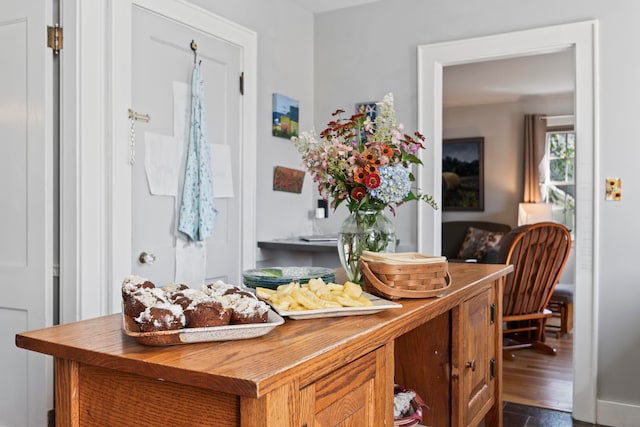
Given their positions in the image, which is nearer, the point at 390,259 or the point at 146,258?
the point at 390,259

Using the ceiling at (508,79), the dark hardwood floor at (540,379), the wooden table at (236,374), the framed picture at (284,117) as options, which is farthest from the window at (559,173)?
the wooden table at (236,374)

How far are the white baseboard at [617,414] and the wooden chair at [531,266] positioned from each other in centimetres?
110

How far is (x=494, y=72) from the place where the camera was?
5.72 meters

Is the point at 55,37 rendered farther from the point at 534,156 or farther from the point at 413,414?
the point at 534,156

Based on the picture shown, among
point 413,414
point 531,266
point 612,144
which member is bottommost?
point 413,414

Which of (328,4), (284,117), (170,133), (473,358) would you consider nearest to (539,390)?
(473,358)

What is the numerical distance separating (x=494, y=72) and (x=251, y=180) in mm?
3559

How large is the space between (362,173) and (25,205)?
1.51 meters

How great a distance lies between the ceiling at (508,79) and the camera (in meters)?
5.39

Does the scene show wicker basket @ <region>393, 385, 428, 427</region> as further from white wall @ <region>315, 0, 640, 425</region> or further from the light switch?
the light switch

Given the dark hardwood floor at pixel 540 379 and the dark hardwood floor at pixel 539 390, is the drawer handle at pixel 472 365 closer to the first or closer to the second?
the dark hardwood floor at pixel 539 390

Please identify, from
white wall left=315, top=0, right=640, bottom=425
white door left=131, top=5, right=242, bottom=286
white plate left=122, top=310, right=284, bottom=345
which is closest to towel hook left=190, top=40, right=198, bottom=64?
white door left=131, top=5, right=242, bottom=286

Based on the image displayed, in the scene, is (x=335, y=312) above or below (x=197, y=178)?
below

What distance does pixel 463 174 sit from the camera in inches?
282
